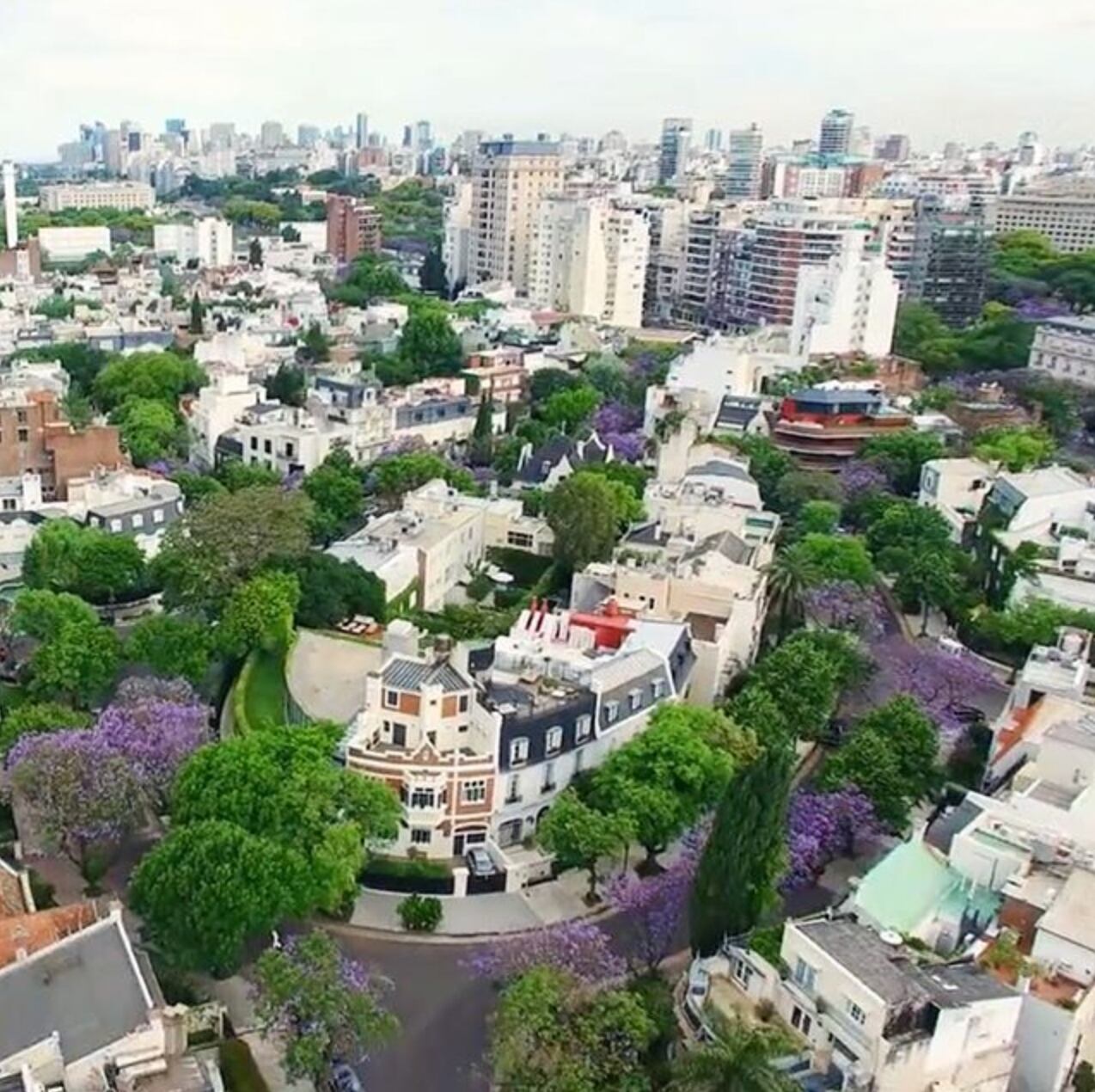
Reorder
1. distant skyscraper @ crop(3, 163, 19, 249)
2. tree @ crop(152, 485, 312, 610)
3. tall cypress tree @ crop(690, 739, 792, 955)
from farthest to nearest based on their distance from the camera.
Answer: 1. distant skyscraper @ crop(3, 163, 19, 249)
2. tree @ crop(152, 485, 312, 610)
3. tall cypress tree @ crop(690, 739, 792, 955)

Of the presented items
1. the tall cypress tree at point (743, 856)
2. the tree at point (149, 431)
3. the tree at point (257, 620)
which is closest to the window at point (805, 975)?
the tall cypress tree at point (743, 856)

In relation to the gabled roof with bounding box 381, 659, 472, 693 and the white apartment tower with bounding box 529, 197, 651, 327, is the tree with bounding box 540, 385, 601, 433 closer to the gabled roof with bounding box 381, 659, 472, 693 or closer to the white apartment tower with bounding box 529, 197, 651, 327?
the white apartment tower with bounding box 529, 197, 651, 327

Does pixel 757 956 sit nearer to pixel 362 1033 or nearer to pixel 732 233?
pixel 362 1033

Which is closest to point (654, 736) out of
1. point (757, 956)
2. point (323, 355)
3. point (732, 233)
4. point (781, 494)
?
point (757, 956)

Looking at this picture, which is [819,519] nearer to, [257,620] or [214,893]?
[257,620]

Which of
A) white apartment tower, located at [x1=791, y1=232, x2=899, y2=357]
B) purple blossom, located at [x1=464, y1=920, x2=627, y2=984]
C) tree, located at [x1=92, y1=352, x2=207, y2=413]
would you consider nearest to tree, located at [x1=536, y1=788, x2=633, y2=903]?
purple blossom, located at [x1=464, y1=920, x2=627, y2=984]

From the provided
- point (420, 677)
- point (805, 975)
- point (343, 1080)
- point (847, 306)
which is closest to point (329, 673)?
point (420, 677)

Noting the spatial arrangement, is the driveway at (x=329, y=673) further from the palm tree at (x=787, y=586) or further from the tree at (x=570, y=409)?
the tree at (x=570, y=409)
